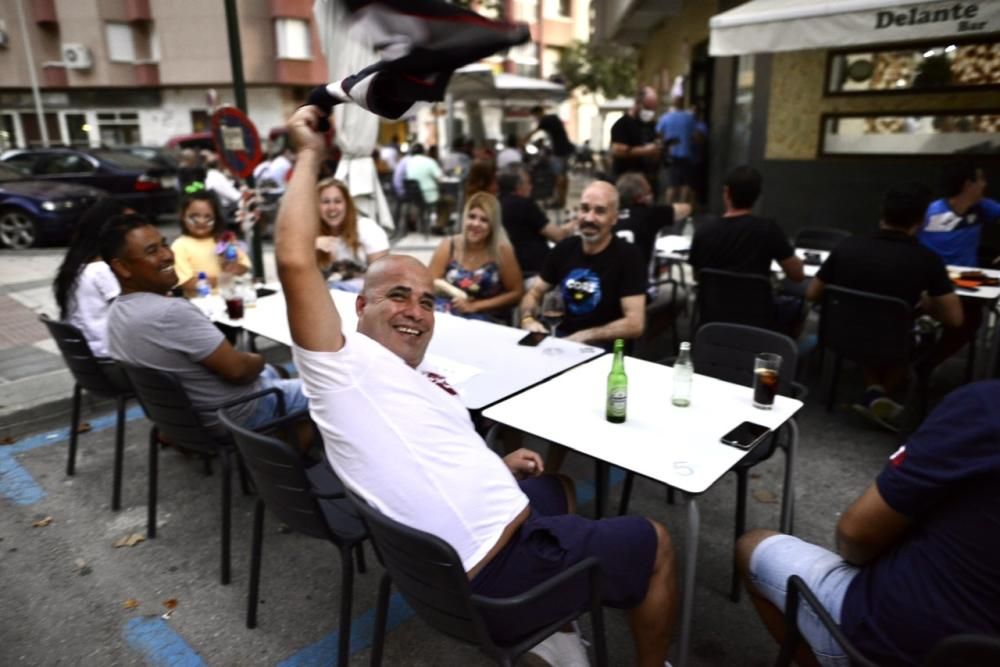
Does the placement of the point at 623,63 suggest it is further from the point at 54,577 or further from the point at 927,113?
the point at 54,577

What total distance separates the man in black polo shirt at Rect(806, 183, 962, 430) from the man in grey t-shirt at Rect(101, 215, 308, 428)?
11.2 ft

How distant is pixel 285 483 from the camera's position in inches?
83.8

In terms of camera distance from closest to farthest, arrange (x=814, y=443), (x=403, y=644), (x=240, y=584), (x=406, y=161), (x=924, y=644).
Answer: (x=924, y=644) → (x=403, y=644) → (x=240, y=584) → (x=814, y=443) → (x=406, y=161)

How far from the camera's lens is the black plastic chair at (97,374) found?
3385 millimetres

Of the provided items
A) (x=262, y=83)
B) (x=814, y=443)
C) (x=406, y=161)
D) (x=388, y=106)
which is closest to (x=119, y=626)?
(x=388, y=106)

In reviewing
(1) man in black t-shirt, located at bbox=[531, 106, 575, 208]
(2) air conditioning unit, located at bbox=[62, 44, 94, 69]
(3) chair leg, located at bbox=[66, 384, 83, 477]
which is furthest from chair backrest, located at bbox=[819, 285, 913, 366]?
(2) air conditioning unit, located at bbox=[62, 44, 94, 69]

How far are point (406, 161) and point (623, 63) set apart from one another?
27043 millimetres

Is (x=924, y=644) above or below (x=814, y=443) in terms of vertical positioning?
above

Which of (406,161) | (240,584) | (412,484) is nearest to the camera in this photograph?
(412,484)

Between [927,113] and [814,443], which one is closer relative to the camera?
[814,443]

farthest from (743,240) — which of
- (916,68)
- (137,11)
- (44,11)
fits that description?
(44,11)

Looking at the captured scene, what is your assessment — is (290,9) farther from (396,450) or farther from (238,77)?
(396,450)

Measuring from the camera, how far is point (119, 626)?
2.57m

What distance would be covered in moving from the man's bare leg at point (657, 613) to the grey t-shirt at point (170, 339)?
2018 mm
